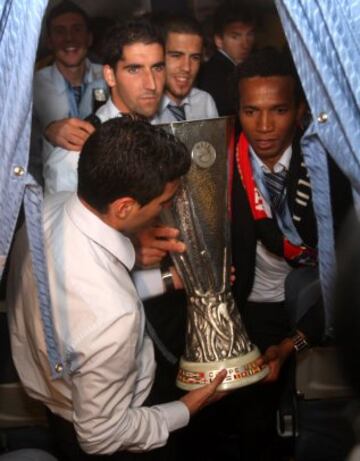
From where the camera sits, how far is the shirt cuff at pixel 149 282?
7.08ft

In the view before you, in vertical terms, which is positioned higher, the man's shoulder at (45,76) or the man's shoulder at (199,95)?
the man's shoulder at (45,76)

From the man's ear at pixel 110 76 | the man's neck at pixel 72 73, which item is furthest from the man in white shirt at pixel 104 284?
the man's neck at pixel 72 73

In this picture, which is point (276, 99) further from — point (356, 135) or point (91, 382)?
point (91, 382)

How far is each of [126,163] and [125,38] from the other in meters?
0.96

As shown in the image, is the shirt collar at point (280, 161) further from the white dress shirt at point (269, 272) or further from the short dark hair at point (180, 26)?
the short dark hair at point (180, 26)

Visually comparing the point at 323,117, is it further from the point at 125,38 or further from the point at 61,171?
the point at 125,38

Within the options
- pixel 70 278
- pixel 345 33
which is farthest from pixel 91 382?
pixel 345 33

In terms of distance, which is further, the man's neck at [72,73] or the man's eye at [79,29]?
the man's eye at [79,29]

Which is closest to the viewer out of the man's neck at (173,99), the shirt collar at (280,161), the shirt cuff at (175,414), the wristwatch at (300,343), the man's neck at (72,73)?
the shirt cuff at (175,414)

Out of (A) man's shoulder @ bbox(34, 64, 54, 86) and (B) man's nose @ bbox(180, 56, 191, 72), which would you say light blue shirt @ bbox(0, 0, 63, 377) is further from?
A: (A) man's shoulder @ bbox(34, 64, 54, 86)

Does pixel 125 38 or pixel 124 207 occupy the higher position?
pixel 125 38

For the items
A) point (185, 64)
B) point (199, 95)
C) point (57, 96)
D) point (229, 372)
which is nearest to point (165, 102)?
point (185, 64)

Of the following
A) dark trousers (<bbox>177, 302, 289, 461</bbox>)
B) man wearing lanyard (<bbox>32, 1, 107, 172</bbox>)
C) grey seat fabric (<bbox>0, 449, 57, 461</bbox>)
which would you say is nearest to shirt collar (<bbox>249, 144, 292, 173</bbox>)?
dark trousers (<bbox>177, 302, 289, 461</bbox>)

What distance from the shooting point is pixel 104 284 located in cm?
160
